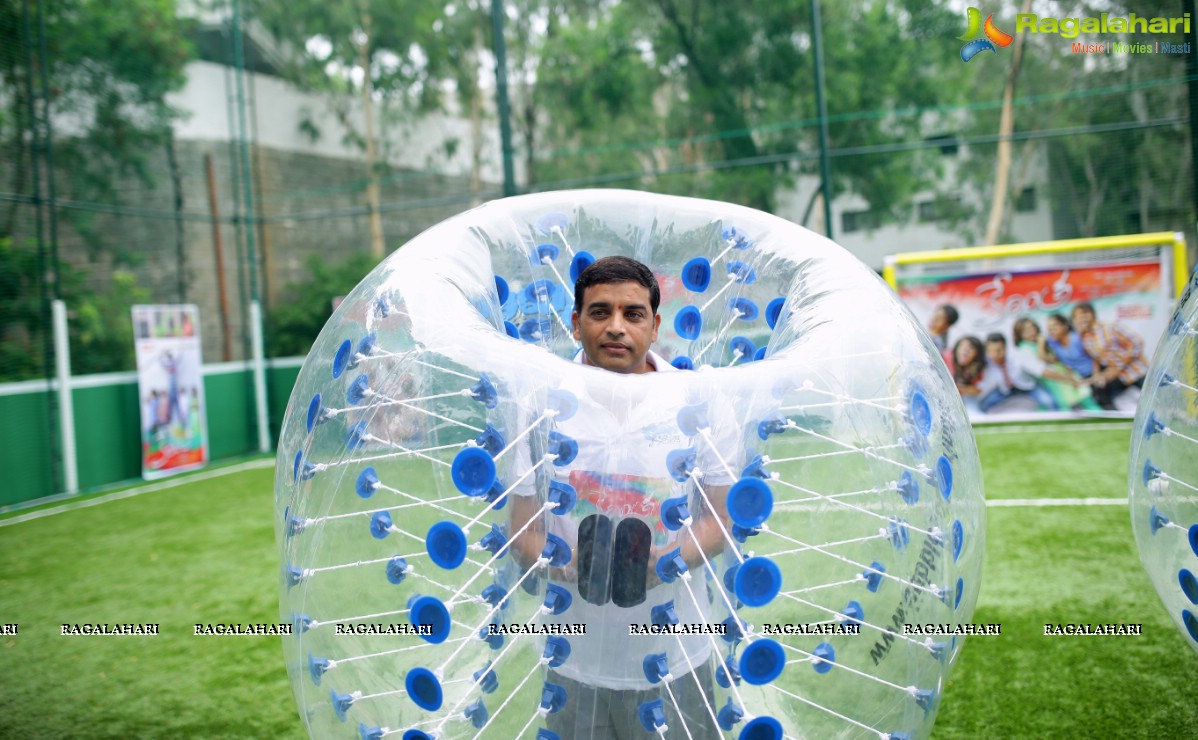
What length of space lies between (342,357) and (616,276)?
624mm

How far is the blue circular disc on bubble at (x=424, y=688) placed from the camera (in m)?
1.61

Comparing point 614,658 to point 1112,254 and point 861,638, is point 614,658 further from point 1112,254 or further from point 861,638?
point 1112,254

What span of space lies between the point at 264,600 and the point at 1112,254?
7986 millimetres

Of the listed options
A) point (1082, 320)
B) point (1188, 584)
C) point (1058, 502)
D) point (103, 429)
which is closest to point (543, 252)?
point (1188, 584)

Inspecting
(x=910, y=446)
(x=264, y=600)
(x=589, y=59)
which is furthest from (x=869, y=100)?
(x=910, y=446)

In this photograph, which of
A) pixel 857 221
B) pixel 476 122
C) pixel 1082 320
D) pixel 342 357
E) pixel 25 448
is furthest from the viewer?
pixel 476 122

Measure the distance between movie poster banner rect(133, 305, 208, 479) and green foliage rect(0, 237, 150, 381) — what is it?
21.9 inches

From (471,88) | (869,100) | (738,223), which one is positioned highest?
(471,88)

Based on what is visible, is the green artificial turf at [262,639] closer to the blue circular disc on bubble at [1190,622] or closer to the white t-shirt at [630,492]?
the blue circular disc on bubble at [1190,622]

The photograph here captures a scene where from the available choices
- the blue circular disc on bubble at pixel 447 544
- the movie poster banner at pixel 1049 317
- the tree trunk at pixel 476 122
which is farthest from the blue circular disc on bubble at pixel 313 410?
the tree trunk at pixel 476 122

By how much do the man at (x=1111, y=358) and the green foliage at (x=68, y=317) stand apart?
935 centimetres

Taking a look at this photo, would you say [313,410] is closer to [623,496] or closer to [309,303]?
[623,496]

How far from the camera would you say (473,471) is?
1.57m

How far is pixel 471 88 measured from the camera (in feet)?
43.7
